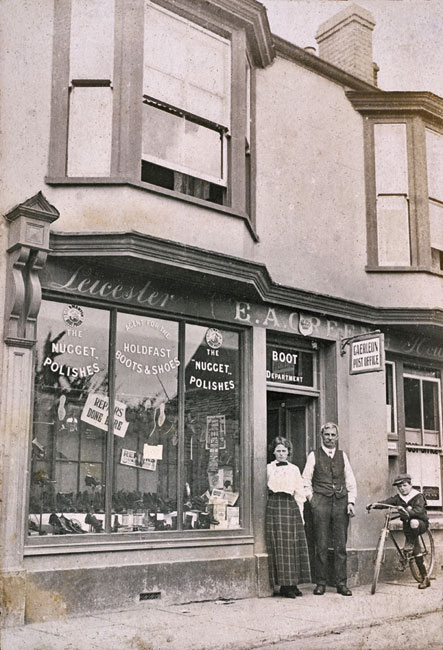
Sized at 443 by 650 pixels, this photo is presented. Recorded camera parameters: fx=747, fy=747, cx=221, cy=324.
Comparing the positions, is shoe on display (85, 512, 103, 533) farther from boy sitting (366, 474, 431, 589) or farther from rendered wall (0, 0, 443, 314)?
boy sitting (366, 474, 431, 589)

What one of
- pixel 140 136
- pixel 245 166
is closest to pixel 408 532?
pixel 245 166

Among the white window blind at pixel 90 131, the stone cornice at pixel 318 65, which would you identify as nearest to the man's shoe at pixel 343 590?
the white window blind at pixel 90 131

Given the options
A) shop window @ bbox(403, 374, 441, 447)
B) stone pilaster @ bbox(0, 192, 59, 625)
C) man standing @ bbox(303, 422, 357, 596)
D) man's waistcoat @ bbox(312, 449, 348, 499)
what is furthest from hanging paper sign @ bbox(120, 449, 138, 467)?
shop window @ bbox(403, 374, 441, 447)

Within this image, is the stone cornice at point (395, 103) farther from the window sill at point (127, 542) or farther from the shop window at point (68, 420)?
the window sill at point (127, 542)

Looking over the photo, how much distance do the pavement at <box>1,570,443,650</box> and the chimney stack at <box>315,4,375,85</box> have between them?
8.85 m

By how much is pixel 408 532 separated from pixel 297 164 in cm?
549

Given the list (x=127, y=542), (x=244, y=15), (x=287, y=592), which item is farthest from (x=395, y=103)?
(x=127, y=542)

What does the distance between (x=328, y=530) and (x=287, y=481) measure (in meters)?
1.03

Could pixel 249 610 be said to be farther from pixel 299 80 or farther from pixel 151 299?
pixel 299 80

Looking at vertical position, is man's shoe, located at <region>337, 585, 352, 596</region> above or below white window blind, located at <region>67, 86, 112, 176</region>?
below

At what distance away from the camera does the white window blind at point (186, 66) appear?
356 inches

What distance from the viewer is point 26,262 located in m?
7.88

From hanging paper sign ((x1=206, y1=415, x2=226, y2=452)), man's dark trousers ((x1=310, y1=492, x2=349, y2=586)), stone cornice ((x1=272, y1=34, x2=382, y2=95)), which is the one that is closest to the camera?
hanging paper sign ((x1=206, y1=415, x2=226, y2=452))

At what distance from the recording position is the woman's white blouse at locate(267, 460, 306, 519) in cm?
963
